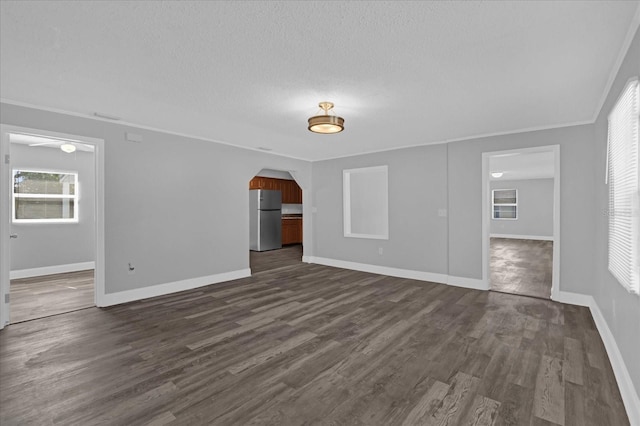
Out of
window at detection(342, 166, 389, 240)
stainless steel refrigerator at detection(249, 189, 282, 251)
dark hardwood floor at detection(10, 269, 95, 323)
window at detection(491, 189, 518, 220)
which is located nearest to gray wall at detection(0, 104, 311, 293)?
dark hardwood floor at detection(10, 269, 95, 323)

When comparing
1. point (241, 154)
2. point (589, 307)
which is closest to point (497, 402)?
point (589, 307)

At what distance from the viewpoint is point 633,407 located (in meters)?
1.77

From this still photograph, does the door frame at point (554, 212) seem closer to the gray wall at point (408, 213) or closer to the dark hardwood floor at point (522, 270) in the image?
the dark hardwood floor at point (522, 270)

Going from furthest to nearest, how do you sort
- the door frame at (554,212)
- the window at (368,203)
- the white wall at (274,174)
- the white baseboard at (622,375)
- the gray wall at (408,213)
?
the white wall at (274,174)
the window at (368,203)
the gray wall at (408,213)
the door frame at (554,212)
the white baseboard at (622,375)

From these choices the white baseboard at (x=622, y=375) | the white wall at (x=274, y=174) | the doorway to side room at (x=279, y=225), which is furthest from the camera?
the white wall at (x=274, y=174)

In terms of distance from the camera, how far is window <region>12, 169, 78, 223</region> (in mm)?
5449

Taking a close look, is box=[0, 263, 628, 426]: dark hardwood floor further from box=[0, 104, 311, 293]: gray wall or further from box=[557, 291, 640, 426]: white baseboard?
box=[0, 104, 311, 293]: gray wall

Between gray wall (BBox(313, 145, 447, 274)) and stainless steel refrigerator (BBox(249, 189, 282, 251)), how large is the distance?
3.09m

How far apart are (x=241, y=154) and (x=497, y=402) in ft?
16.1

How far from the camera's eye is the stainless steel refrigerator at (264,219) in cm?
901

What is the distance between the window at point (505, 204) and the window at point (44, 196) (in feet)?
44.6

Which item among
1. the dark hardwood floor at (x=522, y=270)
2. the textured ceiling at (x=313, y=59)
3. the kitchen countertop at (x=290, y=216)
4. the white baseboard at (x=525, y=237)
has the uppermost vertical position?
the textured ceiling at (x=313, y=59)

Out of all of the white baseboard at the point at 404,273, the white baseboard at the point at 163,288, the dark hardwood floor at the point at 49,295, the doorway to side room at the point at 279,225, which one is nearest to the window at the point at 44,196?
the dark hardwood floor at the point at 49,295

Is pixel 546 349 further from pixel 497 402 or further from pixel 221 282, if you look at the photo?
pixel 221 282
